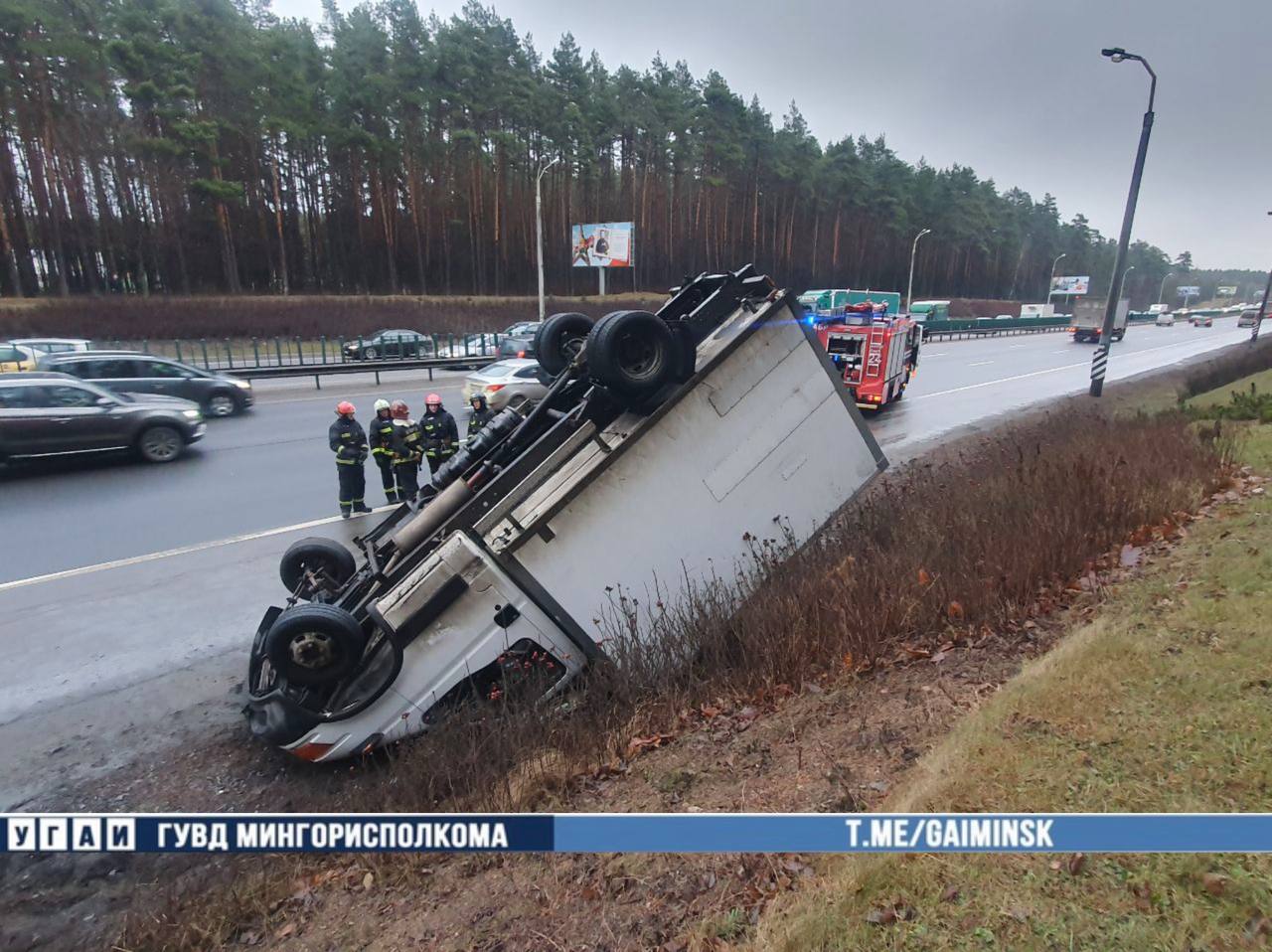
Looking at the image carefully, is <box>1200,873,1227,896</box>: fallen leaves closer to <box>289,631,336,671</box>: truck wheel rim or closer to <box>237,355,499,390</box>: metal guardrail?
<box>289,631,336,671</box>: truck wheel rim

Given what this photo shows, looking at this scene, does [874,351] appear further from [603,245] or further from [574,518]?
[603,245]

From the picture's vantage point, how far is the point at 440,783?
12.5 ft

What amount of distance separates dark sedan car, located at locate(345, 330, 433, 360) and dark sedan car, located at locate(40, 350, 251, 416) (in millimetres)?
12218

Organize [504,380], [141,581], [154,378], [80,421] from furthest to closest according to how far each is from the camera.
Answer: [504,380]
[154,378]
[80,421]
[141,581]

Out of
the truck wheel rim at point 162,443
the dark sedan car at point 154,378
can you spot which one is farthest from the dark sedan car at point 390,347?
the truck wheel rim at point 162,443

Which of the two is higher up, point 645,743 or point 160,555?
point 645,743

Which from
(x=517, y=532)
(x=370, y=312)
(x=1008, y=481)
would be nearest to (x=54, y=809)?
(x=517, y=532)

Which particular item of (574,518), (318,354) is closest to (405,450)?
(574,518)

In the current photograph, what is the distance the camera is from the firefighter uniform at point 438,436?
9211mm

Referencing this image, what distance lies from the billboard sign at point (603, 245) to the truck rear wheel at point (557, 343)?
40664mm

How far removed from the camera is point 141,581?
6.85m
